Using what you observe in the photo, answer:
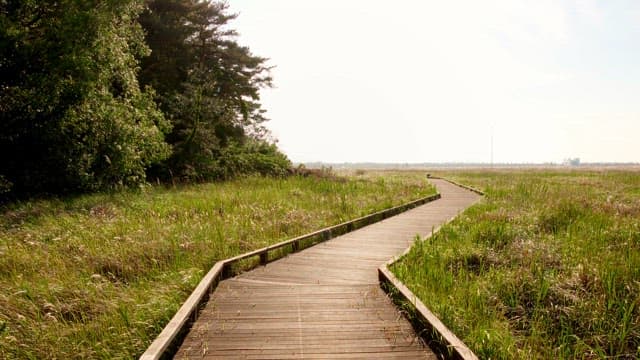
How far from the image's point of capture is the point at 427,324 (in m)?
4.20

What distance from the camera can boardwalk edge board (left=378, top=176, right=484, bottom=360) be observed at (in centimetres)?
359

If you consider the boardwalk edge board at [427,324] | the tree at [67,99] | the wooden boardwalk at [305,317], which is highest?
the tree at [67,99]

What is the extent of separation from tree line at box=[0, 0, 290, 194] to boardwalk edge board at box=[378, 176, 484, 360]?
13158 millimetres

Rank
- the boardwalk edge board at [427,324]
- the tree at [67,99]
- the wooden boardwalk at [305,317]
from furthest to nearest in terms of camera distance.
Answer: the tree at [67,99] → the wooden boardwalk at [305,317] → the boardwalk edge board at [427,324]

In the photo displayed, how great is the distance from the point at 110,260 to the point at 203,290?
2.63 meters

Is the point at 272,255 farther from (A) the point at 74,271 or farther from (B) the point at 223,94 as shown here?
(B) the point at 223,94

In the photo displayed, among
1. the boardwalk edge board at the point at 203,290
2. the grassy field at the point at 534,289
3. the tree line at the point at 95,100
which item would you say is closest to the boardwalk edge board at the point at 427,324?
the grassy field at the point at 534,289

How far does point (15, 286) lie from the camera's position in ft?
18.1

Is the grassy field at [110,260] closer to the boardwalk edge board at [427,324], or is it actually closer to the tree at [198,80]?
the boardwalk edge board at [427,324]

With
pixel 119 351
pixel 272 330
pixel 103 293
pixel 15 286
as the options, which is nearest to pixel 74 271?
A: pixel 15 286

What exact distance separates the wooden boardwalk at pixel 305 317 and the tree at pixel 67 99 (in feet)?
36.3

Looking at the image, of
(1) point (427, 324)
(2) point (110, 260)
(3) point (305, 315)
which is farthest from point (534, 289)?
(2) point (110, 260)

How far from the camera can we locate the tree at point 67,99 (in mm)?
12352

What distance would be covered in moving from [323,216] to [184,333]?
8.09 meters
